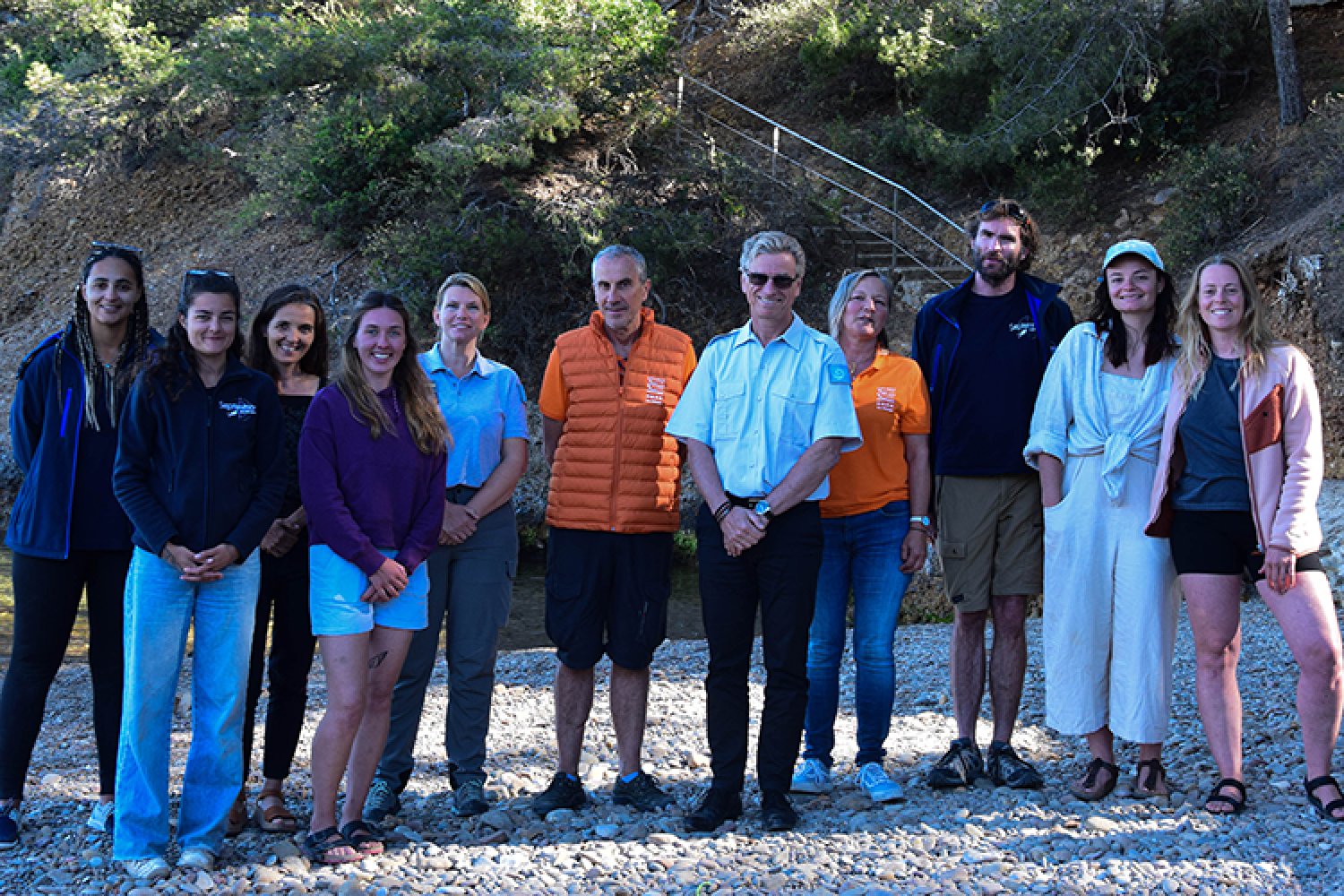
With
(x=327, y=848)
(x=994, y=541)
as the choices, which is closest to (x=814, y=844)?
(x=994, y=541)

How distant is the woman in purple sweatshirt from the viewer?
12.7 ft

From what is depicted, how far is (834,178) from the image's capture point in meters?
20.7

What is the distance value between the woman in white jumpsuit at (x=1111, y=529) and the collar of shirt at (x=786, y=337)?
1.13m

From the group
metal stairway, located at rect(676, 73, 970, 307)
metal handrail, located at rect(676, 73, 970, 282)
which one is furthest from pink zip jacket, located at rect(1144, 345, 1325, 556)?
metal handrail, located at rect(676, 73, 970, 282)

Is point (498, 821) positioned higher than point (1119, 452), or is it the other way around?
point (1119, 452)

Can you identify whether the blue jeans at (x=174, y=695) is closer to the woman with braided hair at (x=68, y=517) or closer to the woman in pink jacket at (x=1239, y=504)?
the woman with braided hair at (x=68, y=517)

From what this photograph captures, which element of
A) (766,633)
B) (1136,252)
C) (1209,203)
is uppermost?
(1209,203)

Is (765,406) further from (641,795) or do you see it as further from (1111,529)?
(641,795)

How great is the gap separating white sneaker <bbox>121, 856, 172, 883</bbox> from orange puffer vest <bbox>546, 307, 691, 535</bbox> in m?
1.93

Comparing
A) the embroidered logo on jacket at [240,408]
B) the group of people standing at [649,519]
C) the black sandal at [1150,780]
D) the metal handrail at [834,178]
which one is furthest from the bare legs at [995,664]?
the metal handrail at [834,178]

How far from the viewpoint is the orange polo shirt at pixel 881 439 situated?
4.75m

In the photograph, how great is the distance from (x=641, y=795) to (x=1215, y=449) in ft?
9.31

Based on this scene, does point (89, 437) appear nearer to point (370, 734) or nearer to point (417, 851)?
point (370, 734)

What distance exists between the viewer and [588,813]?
464 cm
